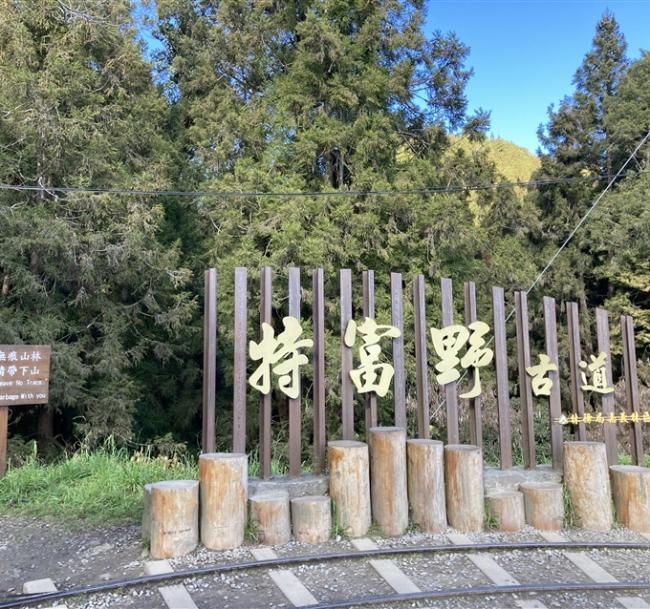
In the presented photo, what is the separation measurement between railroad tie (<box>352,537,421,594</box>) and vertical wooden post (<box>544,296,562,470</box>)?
1.96 meters

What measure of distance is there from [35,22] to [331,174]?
606 cm

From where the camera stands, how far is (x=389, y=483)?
12.7 feet

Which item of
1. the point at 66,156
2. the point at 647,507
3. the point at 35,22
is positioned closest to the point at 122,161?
the point at 66,156

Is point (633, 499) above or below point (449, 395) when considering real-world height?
below

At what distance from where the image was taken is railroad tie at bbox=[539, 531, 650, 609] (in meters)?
2.92

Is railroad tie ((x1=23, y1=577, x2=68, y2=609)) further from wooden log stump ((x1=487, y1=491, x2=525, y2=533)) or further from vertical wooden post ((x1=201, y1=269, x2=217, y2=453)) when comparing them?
wooden log stump ((x1=487, y1=491, x2=525, y2=533))

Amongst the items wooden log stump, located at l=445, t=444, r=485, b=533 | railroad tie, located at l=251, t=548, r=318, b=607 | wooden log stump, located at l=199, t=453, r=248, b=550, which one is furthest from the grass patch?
wooden log stump, located at l=445, t=444, r=485, b=533

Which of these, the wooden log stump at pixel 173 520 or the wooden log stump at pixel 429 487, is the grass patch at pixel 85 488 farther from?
the wooden log stump at pixel 429 487

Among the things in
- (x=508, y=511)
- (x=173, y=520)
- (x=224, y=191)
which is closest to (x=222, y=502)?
(x=173, y=520)

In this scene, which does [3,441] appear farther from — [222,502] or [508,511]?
[508,511]


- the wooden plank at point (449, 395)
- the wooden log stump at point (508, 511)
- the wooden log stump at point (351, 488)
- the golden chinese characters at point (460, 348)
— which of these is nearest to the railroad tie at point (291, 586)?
the wooden log stump at point (351, 488)

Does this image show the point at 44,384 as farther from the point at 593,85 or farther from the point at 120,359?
the point at 593,85

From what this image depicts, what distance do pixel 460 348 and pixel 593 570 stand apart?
1870mm

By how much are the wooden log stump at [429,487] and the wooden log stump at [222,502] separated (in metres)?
1.23
